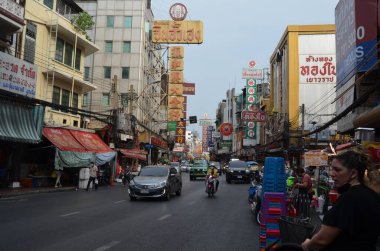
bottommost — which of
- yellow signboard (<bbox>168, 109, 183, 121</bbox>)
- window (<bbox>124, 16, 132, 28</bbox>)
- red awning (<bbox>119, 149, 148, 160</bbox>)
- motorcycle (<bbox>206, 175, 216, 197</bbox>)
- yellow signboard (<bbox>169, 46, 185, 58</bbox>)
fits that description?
motorcycle (<bbox>206, 175, 216, 197</bbox>)

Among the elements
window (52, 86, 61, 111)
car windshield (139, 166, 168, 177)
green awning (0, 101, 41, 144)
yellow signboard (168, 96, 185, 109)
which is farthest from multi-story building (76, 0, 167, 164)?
car windshield (139, 166, 168, 177)

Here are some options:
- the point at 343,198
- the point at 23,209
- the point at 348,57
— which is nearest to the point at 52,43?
the point at 23,209

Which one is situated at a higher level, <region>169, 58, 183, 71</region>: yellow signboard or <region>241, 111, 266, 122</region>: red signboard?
<region>169, 58, 183, 71</region>: yellow signboard

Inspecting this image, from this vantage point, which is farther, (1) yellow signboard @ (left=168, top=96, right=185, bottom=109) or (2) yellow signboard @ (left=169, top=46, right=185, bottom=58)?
(1) yellow signboard @ (left=168, top=96, right=185, bottom=109)

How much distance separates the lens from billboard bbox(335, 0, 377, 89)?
55.5 ft

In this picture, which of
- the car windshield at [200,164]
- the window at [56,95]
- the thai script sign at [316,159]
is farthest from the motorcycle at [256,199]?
the car windshield at [200,164]

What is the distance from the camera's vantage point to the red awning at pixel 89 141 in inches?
1139

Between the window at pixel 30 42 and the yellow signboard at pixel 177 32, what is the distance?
24394 mm

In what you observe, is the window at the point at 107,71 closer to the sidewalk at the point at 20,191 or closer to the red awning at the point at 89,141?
the red awning at the point at 89,141

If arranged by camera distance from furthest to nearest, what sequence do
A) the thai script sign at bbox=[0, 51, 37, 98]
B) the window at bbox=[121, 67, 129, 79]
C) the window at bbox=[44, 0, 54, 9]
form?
the window at bbox=[121, 67, 129, 79] → the window at bbox=[44, 0, 54, 9] → the thai script sign at bbox=[0, 51, 37, 98]

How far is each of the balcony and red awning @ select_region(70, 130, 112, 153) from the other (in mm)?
8719

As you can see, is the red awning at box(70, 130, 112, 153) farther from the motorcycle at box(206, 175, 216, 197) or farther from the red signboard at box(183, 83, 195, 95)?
Answer: the red signboard at box(183, 83, 195, 95)

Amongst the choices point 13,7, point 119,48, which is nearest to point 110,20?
point 119,48

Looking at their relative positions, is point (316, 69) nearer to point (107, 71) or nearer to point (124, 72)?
point (124, 72)
